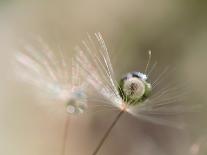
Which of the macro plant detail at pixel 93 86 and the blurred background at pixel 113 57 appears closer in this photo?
the macro plant detail at pixel 93 86

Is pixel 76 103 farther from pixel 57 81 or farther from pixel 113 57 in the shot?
pixel 113 57

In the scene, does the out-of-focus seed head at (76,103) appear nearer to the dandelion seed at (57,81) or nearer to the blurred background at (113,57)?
the dandelion seed at (57,81)

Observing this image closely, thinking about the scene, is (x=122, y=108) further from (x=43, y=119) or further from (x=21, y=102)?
(x=21, y=102)

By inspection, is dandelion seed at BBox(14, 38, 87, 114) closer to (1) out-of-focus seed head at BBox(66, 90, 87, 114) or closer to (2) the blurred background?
(1) out-of-focus seed head at BBox(66, 90, 87, 114)

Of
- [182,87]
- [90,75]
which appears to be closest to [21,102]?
[182,87]

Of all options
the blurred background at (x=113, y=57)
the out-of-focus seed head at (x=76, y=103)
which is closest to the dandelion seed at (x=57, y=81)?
the out-of-focus seed head at (x=76, y=103)
